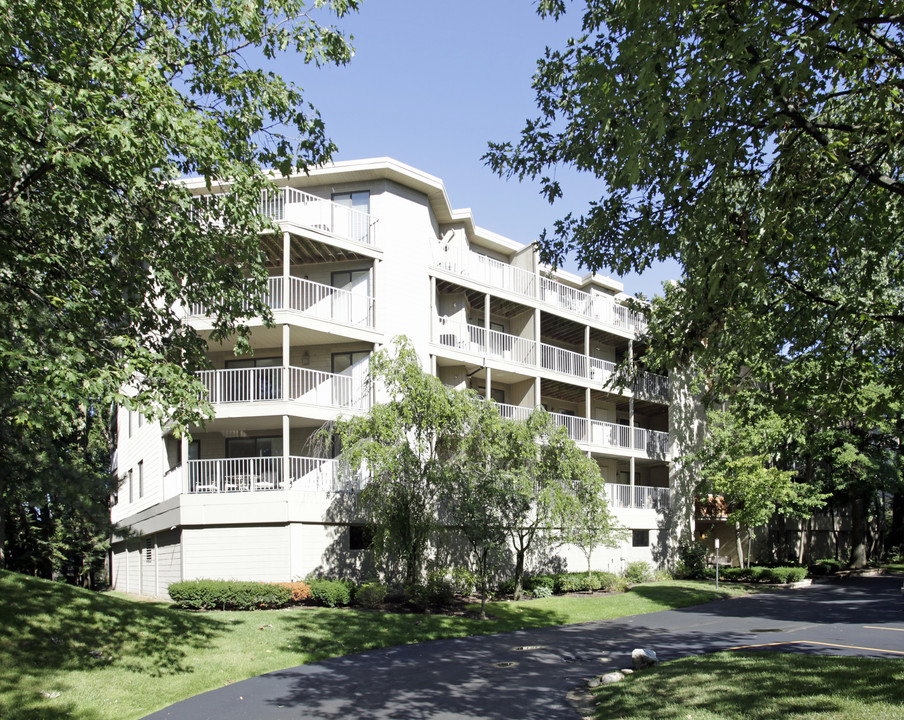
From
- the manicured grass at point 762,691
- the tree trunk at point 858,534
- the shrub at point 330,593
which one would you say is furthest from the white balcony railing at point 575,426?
the manicured grass at point 762,691

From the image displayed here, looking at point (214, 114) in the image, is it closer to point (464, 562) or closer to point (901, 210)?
point (901, 210)

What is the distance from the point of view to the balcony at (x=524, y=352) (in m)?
29.0

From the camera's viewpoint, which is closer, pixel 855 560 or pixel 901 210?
pixel 901 210

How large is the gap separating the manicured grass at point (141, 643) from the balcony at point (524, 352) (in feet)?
38.2

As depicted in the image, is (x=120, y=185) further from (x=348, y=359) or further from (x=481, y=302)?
(x=481, y=302)

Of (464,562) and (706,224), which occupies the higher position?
(706,224)

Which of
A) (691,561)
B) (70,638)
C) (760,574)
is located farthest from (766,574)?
(70,638)

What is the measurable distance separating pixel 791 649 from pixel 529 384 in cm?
1766

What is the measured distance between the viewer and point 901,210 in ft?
32.2

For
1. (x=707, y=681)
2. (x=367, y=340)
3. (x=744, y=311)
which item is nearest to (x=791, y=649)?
(x=707, y=681)

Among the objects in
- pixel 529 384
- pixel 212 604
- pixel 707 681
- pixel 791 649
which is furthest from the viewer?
pixel 529 384

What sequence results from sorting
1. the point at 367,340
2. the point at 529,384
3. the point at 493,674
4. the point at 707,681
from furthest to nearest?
the point at 529,384
the point at 367,340
the point at 493,674
the point at 707,681

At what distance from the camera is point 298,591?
20.5 meters

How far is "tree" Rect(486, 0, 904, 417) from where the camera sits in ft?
23.6
